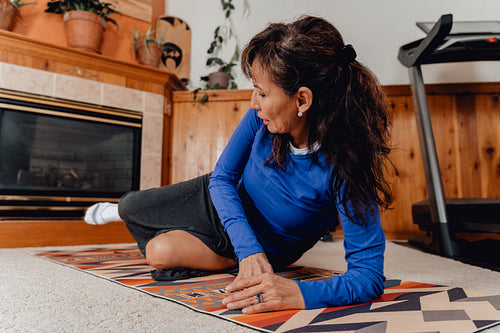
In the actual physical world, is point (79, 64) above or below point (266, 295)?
above

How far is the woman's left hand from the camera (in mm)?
744

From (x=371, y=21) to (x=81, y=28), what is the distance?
7.56 ft

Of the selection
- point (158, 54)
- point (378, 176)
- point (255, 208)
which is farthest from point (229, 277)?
point (158, 54)

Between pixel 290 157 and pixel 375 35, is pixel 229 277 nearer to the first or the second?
pixel 290 157

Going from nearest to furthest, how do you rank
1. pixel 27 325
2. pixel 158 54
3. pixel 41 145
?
pixel 27 325 < pixel 41 145 < pixel 158 54

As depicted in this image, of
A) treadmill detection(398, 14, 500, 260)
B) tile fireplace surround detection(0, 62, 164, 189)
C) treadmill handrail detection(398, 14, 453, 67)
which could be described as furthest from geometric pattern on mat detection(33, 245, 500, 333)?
tile fireplace surround detection(0, 62, 164, 189)

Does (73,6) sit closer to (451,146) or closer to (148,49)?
(148,49)

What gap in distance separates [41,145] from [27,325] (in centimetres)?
203

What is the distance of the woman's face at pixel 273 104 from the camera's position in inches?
33.6

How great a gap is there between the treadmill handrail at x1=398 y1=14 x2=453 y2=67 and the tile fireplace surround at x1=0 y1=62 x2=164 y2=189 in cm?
181

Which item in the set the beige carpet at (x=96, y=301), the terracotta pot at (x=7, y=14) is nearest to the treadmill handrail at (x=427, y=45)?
Result: the beige carpet at (x=96, y=301)

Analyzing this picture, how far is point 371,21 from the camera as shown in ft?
10.3

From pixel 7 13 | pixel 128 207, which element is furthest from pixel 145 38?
pixel 128 207

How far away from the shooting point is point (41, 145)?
2430 mm
